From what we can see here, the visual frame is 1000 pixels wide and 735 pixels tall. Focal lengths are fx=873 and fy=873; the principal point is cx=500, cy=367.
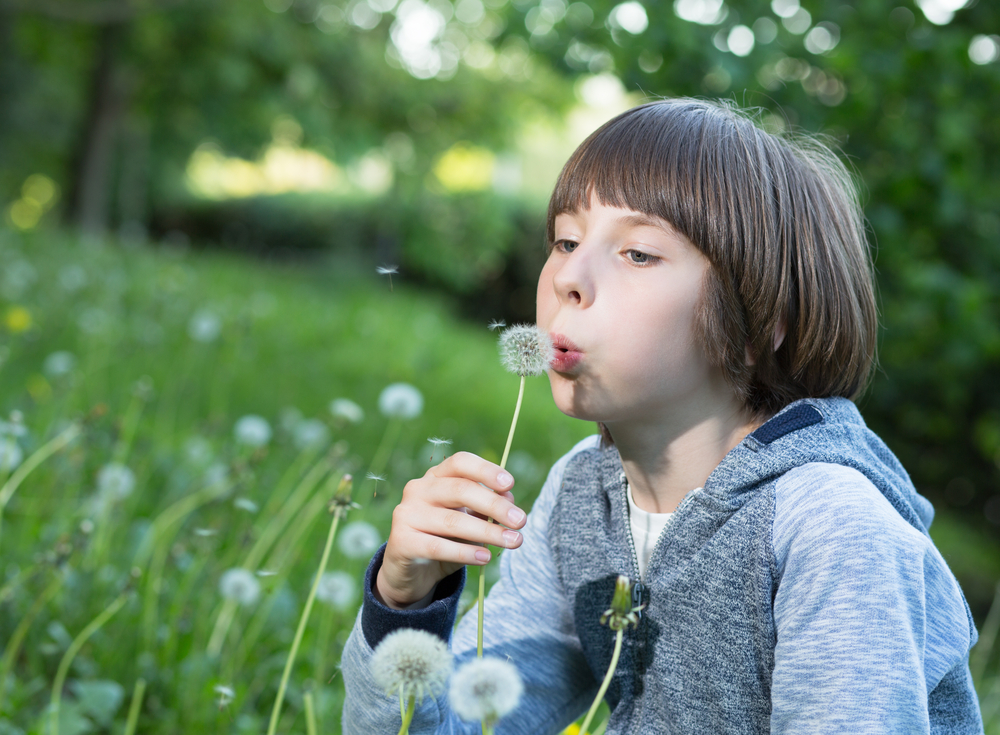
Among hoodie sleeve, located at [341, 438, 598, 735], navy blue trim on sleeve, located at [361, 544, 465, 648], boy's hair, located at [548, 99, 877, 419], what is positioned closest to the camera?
navy blue trim on sleeve, located at [361, 544, 465, 648]

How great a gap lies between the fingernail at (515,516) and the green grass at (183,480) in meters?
0.70

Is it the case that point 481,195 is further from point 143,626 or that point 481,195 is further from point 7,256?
point 143,626

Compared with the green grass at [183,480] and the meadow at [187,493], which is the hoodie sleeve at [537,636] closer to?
the meadow at [187,493]

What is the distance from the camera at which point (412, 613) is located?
0.98 meters

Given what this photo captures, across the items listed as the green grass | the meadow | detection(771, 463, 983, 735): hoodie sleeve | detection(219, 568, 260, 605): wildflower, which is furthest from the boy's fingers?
detection(219, 568, 260, 605): wildflower

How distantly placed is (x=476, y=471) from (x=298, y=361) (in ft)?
13.9

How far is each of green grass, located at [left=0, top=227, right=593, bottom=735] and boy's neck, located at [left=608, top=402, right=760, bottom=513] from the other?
57 cm

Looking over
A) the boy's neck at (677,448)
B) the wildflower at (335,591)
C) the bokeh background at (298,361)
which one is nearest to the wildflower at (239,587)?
the bokeh background at (298,361)

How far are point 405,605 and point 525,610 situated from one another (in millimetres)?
395

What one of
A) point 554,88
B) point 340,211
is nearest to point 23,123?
point 340,211

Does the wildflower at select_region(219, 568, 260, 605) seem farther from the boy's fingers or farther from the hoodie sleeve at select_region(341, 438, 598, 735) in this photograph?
the boy's fingers

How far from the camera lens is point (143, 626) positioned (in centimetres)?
174

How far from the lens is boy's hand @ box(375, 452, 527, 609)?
0.86m

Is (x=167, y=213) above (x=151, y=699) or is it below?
above
